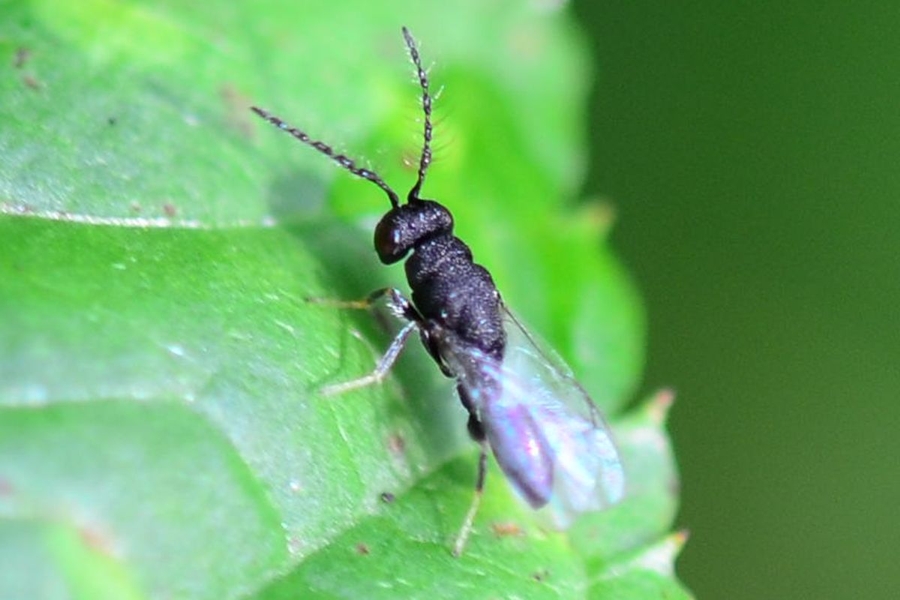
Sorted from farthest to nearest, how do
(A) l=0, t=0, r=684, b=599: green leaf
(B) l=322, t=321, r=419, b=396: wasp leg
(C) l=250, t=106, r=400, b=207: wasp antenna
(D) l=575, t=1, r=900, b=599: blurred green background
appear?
(D) l=575, t=1, r=900, b=599: blurred green background
(C) l=250, t=106, r=400, b=207: wasp antenna
(B) l=322, t=321, r=419, b=396: wasp leg
(A) l=0, t=0, r=684, b=599: green leaf

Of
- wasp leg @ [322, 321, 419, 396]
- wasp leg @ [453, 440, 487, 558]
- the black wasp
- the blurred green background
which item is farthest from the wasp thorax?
the blurred green background

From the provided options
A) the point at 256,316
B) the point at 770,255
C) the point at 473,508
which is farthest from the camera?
the point at 770,255

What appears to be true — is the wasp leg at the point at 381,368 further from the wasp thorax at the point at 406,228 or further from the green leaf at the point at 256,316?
the wasp thorax at the point at 406,228

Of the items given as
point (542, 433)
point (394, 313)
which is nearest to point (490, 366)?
point (542, 433)

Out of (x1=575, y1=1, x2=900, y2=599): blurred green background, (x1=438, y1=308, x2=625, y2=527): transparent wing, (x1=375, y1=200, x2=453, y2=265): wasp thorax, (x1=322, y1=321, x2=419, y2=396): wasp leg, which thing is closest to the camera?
(x1=322, y1=321, x2=419, y2=396): wasp leg

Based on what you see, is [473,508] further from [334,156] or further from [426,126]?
[426,126]

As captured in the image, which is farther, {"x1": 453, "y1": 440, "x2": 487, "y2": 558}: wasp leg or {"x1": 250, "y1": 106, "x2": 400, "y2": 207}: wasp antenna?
{"x1": 250, "y1": 106, "x2": 400, "y2": 207}: wasp antenna

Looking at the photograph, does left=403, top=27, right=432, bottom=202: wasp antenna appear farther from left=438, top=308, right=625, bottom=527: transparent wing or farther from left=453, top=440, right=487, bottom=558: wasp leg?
left=453, top=440, right=487, bottom=558: wasp leg
